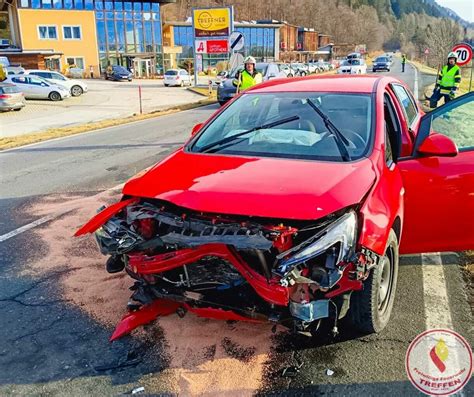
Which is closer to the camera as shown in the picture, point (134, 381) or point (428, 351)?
point (134, 381)

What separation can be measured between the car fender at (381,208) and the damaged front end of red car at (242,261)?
0.07 m

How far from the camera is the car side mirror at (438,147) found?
349cm

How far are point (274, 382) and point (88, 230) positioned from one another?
1.64 meters

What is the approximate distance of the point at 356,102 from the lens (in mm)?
3934

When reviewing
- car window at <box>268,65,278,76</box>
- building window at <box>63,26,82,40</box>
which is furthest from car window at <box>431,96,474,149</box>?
building window at <box>63,26,82,40</box>

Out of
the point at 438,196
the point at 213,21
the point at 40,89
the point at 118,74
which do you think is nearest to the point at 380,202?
the point at 438,196

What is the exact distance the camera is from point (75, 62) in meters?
56.0

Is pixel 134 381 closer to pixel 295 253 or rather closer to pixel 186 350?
pixel 186 350

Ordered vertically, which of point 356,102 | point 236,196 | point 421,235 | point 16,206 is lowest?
point 16,206

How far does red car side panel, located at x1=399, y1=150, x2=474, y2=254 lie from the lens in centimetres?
363

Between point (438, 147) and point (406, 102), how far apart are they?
143 cm

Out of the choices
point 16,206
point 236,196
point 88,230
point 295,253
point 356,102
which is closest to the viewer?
point 295,253

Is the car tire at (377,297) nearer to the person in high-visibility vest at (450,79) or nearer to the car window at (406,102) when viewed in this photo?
the car window at (406,102)

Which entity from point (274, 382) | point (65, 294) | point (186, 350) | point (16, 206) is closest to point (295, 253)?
point (274, 382)
